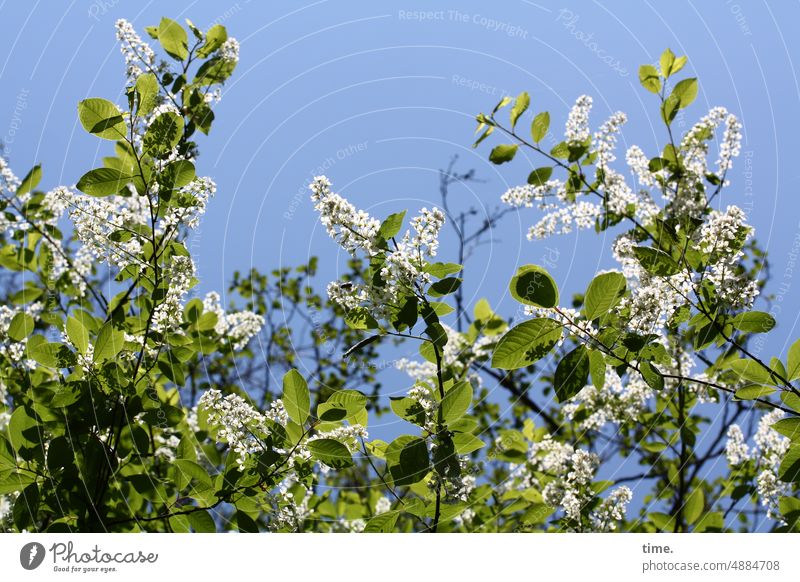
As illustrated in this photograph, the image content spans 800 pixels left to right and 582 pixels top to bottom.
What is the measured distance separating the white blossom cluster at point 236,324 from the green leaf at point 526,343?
191cm

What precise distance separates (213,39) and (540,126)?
1398 mm

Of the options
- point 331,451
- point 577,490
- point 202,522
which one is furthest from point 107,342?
point 577,490

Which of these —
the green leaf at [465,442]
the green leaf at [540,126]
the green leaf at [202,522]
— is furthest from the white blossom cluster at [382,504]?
the green leaf at [540,126]

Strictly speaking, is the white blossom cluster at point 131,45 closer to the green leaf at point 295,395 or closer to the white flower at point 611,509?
the green leaf at point 295,395

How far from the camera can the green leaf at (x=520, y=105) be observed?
111 inches

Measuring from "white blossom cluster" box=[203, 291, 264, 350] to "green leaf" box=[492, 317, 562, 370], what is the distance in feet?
6.25

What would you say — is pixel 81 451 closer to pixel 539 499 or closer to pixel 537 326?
pixel 537 326

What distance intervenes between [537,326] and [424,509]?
74 cm

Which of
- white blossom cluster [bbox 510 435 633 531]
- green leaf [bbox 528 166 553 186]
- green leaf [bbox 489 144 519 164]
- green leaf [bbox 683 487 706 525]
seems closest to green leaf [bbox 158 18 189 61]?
green leaf [bbox 489 144 519 164]

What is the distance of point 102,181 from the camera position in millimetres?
2217

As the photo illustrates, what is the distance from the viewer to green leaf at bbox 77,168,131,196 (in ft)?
7.15

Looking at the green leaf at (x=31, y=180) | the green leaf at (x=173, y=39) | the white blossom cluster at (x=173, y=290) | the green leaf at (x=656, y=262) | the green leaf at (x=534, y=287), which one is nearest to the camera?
the green leaf at (x=534, y=287)

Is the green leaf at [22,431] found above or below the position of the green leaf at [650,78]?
below
